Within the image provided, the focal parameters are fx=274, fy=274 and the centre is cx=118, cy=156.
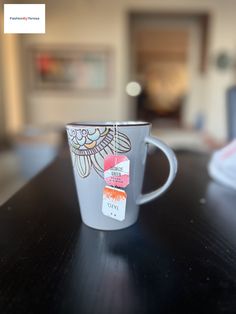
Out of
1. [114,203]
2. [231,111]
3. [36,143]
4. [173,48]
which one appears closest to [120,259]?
[114,203]

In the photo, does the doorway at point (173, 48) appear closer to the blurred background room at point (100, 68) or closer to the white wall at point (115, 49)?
the blurred background room at point (100, 68)

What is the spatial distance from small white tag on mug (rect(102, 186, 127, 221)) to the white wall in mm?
2348

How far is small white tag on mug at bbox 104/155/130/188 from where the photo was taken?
0.97 feet

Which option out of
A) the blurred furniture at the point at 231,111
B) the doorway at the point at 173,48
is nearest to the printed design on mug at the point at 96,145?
the blurred furniture at the point at 231,111

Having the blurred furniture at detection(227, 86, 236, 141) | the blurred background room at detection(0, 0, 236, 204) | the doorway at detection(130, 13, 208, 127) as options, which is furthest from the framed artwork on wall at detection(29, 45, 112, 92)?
the blurred furniture at detection(227, 86, 236, 141)

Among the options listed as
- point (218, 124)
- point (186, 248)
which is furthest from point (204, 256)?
point (218, 124)

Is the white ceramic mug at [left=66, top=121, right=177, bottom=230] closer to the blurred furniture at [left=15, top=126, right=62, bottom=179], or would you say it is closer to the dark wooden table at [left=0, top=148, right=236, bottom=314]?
the dark wooden table at [left=0, top=148, right=236, bottom=314]

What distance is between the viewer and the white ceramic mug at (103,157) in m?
0.29

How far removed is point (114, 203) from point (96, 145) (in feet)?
0.22

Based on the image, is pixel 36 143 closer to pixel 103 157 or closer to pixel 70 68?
pixel 70 68

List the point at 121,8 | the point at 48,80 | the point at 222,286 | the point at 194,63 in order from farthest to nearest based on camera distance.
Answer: the point at 194,63 → the point at 48,80 → the point at 121,8 → the point at 222,286

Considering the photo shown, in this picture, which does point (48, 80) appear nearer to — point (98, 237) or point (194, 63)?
point (194, 63)

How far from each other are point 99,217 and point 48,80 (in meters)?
2.96

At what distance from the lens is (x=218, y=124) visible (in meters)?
2.89
